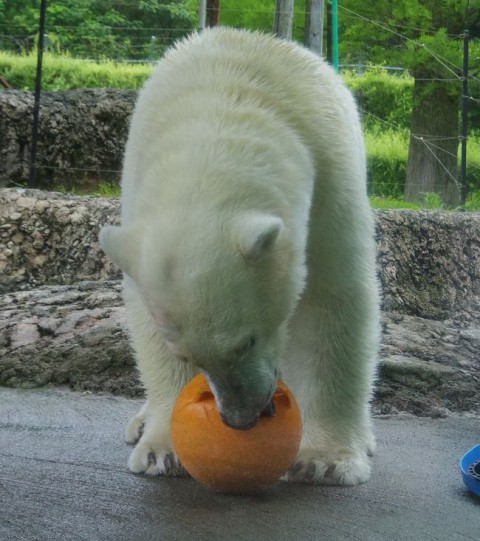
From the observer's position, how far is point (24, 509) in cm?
169

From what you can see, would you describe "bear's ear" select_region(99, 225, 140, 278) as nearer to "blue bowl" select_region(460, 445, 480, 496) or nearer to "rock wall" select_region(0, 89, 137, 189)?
"blue bowl" select_region(460, 445, 480, 496)

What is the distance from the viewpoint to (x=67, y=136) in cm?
564

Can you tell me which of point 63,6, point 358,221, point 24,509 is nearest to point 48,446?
point 24,509

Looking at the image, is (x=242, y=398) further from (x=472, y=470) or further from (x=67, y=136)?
(x=67, y=136)

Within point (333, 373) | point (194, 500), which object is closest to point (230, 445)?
point (194, 500)

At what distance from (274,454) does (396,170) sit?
300 cm

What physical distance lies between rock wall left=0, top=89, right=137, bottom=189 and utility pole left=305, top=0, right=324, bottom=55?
1569 millimetres

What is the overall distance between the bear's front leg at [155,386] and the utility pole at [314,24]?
247cm

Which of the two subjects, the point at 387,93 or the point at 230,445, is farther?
the point at 387,93

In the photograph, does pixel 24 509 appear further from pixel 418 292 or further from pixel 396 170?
pixel 396 170

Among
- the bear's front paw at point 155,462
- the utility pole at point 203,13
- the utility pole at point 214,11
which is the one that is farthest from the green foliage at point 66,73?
the bear's front paw at point 155,462

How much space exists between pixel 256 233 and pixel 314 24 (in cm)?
316

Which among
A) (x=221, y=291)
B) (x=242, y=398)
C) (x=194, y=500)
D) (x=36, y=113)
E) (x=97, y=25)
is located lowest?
(x=194, y=500)

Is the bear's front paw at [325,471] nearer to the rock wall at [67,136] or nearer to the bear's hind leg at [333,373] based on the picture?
the bear's hind leg at [333,373]
